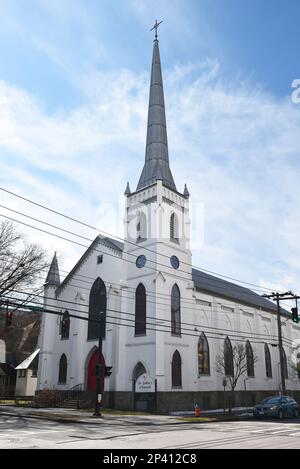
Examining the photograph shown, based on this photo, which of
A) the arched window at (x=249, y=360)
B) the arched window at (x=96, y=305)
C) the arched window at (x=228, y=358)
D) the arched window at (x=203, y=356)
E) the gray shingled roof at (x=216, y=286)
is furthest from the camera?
the arched window at (x=249, y=360)

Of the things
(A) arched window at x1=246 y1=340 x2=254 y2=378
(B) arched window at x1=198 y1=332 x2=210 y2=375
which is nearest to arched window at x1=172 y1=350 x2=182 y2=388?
(B) arched window at x1=198 y1=332 x2=210 y2=375

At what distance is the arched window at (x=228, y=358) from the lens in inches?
1555

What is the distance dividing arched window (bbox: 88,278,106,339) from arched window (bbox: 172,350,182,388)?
7.56 meters

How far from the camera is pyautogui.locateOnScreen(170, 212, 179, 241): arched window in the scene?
37.2 metres

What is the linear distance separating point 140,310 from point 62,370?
11.5 m

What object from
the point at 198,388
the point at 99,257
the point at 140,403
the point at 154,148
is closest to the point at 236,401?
the point at 198,388

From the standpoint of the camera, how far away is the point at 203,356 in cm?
3734

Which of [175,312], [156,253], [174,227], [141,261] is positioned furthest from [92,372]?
[174,227]

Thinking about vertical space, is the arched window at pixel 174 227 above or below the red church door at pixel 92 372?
above

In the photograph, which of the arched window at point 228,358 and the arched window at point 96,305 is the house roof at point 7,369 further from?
the arched window at point 228,358

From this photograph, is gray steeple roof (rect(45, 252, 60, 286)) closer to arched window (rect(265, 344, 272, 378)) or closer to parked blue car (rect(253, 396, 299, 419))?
parked blue car (rect(253, 396, 299, 419))

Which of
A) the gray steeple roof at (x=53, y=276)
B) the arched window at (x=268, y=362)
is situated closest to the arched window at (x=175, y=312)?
the gray steeple roof at (x=53, y=276)

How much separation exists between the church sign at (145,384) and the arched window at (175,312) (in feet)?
13.8
